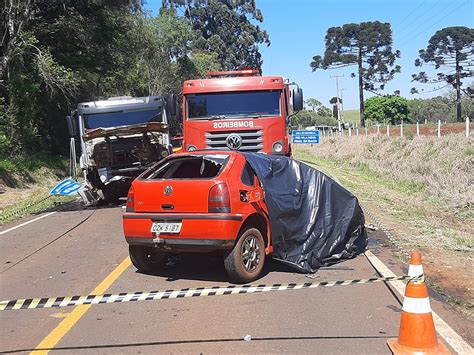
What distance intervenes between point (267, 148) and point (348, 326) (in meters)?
8.17

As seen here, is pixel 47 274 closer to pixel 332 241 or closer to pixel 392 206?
pixel 332 241

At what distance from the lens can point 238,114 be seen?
43.1ft

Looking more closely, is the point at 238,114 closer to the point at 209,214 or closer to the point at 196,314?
the point at 209,214

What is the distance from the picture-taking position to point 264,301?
600 centimetres

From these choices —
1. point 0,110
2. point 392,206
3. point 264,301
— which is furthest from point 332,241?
point 0,110

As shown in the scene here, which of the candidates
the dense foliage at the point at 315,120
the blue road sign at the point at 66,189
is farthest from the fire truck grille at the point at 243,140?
the dense foliage at the point at 315,120

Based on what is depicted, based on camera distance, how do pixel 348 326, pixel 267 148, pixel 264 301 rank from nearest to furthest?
pixel 348 326 → pixel 264 301 → pixel 267 148

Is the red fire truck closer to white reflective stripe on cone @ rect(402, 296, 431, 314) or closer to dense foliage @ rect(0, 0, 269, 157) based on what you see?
white reflective stripe on cone @ rect(402, 296, 431, 314)

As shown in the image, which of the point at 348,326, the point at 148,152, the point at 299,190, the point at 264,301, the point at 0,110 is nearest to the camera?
the point at 348,326

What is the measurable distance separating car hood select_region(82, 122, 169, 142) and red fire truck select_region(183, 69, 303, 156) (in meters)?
1.37

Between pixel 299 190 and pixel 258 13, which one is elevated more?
pixel 258 13

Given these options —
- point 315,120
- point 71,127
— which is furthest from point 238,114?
point 315,120

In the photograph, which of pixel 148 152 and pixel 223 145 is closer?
pixel 223 145

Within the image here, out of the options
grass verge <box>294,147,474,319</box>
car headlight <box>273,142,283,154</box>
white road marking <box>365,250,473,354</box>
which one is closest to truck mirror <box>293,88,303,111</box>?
car headlight <box>273,142,283,154</box>
